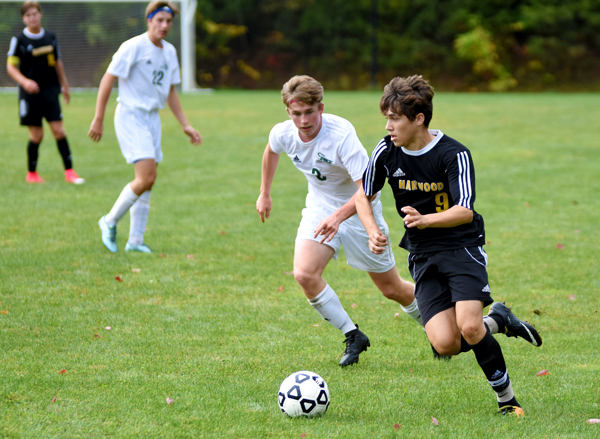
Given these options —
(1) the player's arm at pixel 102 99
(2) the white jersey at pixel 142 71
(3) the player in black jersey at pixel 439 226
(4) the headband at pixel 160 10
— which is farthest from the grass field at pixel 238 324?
(4) the headband at pixel 160 10

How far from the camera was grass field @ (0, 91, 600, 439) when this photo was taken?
11.8 ft

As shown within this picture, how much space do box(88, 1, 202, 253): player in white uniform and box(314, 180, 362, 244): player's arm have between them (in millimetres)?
3004

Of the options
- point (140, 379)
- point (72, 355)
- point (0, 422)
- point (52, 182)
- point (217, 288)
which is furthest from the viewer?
point (52, 182)

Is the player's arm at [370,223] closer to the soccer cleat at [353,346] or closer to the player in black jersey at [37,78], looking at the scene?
the soccer cleat at [353,346]

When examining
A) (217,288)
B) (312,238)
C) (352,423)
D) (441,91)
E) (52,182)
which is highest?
(312,238)

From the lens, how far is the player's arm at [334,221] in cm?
427

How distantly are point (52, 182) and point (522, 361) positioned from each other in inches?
322

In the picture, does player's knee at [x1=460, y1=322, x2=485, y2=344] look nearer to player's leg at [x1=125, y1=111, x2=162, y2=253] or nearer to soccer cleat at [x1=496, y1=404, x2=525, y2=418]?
soccer cleat at [x1=496, y1=404, x2=525, y2=418]

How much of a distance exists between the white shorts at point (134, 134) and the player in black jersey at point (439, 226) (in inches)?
136

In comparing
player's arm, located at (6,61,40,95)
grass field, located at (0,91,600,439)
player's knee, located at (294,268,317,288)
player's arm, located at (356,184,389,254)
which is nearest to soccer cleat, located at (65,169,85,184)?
grass field, located at (0,91,600,439)

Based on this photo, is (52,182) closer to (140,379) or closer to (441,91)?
(140,379)

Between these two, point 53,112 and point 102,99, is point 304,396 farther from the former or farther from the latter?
point 53,112

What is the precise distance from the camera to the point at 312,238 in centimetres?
459

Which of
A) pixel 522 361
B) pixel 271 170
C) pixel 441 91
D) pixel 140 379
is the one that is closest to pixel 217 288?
pixel 271 170
